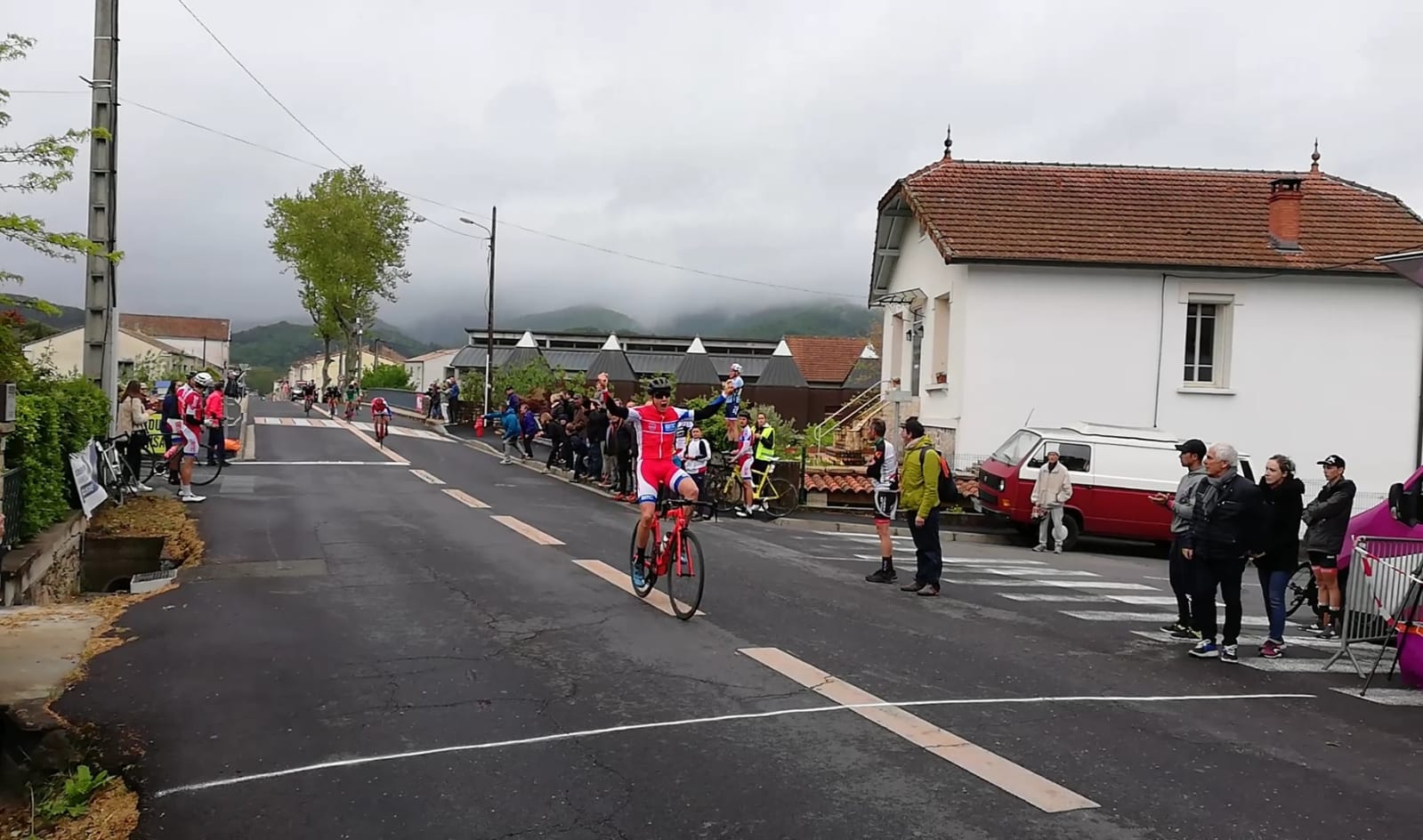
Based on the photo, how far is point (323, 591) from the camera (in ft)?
32.6

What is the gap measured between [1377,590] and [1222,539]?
5.94 feet

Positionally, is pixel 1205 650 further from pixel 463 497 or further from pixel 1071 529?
pixel 463 497

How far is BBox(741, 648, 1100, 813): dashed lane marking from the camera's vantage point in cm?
517

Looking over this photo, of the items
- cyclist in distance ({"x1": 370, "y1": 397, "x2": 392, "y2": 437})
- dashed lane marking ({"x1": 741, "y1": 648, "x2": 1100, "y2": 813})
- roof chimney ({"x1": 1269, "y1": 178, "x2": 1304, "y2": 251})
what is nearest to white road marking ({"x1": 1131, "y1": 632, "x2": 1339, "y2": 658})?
dashed lane marking ({"x1": 741, "y1": 648, "x2": 1100, "y2": 813})

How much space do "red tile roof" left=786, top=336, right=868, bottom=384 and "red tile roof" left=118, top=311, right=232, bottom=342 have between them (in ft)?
363

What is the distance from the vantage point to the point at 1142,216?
963 inches

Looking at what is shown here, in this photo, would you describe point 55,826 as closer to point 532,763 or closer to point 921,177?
point 532,763

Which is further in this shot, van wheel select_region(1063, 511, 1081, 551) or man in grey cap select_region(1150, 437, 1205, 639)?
van wheel select_region(1063, 511, 1081, 551)

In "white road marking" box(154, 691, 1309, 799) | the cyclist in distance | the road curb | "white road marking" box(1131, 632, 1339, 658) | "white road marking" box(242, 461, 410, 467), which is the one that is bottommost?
the road curb

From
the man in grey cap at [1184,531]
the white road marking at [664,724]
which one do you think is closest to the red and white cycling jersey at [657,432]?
the white road marking at [664,724]

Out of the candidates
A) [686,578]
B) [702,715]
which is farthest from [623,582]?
[702,715]

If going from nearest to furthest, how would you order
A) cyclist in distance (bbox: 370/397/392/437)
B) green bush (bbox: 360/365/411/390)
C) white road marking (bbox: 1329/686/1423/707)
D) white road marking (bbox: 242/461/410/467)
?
white road marking (bbox: 1329/686/1423/707) → white road marking (bbox: 242/461/410/467) → cyclist in distance (bbox: 370/397/392/437) → green bush (bbox: 360/365/411/390)

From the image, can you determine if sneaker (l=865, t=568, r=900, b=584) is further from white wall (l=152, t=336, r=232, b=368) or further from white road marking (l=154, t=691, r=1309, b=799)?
white wall (l=152, t=336, r=232, b=368)

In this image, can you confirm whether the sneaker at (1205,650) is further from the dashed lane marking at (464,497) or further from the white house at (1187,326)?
the white house at (1187,326)
